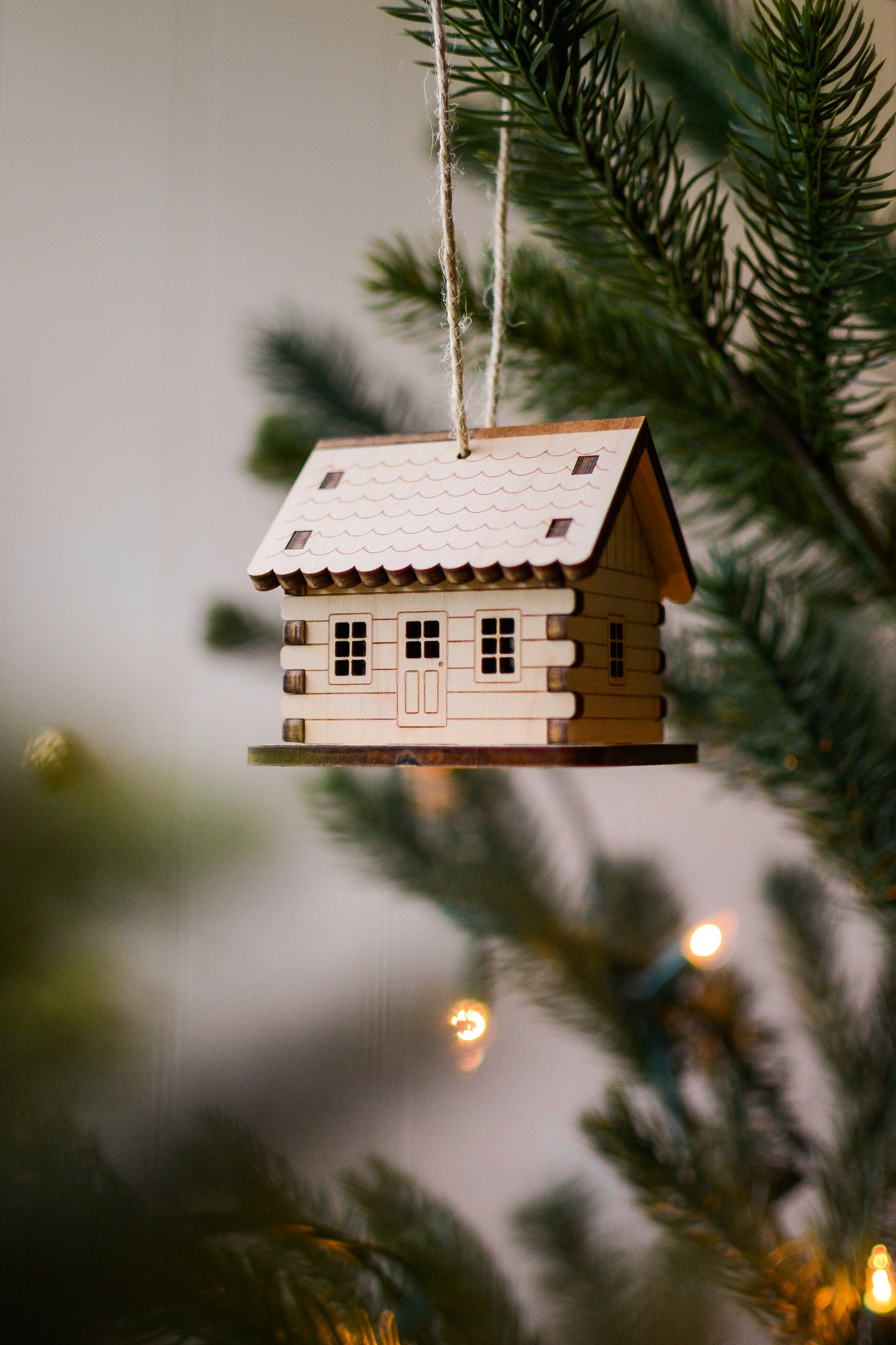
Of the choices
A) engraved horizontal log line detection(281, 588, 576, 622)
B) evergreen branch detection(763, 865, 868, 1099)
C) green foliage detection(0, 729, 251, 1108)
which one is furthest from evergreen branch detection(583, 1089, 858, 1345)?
green foliage detection(0, 729, 251, 1108)

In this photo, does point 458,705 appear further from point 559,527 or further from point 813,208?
point 813,208

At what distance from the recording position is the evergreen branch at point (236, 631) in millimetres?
785

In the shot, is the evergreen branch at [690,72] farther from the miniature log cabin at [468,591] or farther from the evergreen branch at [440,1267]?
the evergreen branch at [440,1267]

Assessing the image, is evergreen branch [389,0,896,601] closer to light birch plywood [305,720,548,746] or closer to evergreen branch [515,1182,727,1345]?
light birch plywood [305,720,548,746]

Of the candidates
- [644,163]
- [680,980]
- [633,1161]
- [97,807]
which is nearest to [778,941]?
[680,980]

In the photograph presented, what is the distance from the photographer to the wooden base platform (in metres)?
0.46

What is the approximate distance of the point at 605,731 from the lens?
55 cm

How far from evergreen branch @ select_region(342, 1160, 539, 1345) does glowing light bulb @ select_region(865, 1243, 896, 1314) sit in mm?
222

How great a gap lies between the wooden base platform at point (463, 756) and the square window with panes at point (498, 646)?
0.19ft

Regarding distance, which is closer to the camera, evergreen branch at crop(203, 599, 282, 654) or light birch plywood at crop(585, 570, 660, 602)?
light birch plywood at crop(585, 570, 660, 602)

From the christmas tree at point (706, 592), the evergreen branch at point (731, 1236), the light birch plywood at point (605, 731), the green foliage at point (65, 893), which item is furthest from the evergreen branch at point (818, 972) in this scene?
the green foliage at point (65, 893)

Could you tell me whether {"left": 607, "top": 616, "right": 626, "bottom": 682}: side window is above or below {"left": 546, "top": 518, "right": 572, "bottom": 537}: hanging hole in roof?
below

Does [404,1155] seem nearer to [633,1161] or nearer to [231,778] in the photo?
[231,778]

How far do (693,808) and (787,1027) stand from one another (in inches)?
11.0
